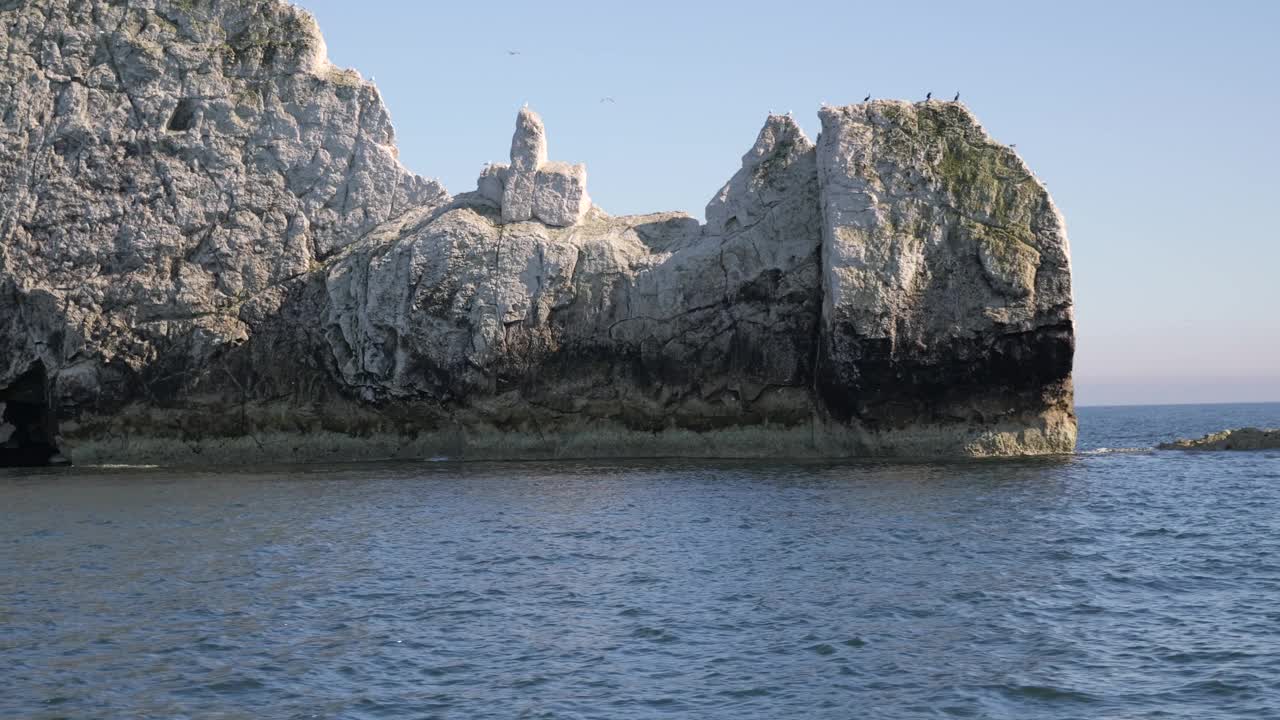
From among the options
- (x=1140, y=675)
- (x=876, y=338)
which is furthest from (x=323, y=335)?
(x=1140, y=675)

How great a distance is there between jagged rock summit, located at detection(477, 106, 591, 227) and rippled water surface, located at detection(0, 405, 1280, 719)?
17030 millimetres

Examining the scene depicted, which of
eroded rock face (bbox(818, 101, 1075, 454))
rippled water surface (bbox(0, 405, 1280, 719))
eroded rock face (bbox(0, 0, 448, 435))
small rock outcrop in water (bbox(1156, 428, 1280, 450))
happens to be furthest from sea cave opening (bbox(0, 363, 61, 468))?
small rock outcrop in water (bbox(1156, 428, 1280, 450))

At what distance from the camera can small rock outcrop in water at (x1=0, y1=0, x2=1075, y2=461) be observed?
4647 centimetres

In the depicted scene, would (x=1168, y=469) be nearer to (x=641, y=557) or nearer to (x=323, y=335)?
(x=641, y=557)

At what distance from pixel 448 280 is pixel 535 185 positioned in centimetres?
558

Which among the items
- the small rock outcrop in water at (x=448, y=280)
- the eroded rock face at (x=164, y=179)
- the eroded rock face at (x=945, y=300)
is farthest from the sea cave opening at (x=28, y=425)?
the eroded rock face at (x=945, y=300)

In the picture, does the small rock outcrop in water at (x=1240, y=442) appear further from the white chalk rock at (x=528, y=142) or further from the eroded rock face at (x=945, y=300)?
the white chalk rock at (x=528, y=142)

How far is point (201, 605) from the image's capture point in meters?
23.4

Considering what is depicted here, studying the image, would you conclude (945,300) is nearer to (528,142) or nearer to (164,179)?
(528,142)

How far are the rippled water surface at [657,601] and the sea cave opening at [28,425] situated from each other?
17196mm

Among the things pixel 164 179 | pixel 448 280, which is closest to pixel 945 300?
pixel 448 280

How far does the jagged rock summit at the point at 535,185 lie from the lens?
5388 cm

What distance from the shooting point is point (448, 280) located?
170 ft

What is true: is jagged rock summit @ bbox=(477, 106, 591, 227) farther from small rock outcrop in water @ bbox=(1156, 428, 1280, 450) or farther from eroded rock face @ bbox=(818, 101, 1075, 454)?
small rock outcrop in water @ bbox=(1156, 428, 1280, 450)
